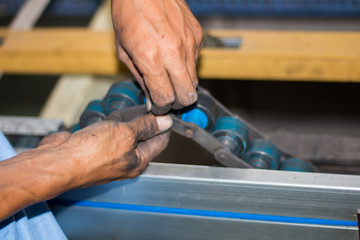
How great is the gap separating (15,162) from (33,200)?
0.09 metres

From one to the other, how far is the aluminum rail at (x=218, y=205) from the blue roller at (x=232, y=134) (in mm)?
135

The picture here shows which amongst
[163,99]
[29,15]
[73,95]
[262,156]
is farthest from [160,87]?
[29,15]

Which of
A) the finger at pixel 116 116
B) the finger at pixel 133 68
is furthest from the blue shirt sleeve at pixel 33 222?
the finger at pixel 133 68

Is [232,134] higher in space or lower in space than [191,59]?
lower

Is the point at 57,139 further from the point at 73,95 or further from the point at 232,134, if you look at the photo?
the point at 73,95

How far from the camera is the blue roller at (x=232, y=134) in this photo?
1192 mm

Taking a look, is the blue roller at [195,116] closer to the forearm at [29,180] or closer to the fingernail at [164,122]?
the fingernail at [164,122]

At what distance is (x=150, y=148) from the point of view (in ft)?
3.60

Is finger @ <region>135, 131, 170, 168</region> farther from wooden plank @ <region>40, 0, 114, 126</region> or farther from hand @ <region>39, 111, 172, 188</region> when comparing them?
wooden plank @ <region>40, 0, 114, 126</region>

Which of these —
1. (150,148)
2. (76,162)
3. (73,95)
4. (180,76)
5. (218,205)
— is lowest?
(73,95)

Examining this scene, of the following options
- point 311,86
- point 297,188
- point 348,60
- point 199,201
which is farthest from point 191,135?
point 311,86

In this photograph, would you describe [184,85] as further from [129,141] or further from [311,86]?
[311,86]

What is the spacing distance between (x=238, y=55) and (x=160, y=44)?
2.77ft

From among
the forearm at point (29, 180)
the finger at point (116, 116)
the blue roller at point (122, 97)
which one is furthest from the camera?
the blue roller at point (122, 97)
